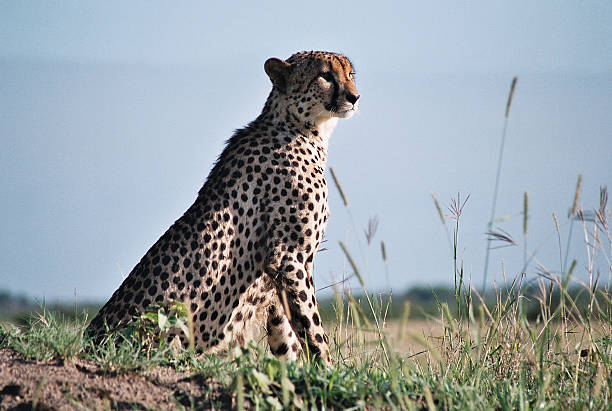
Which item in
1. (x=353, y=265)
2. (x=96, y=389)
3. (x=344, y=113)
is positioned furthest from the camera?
(x=344, y=113)

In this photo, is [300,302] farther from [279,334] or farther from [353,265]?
[353,265]

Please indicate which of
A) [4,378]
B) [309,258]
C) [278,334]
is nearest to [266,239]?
[309,258]

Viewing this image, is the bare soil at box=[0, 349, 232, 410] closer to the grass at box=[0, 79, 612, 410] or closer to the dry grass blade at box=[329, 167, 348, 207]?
the grass at box=[0, 79, 612, 410]

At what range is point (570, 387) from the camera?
3080 mm

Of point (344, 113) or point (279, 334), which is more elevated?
point (344, 113)

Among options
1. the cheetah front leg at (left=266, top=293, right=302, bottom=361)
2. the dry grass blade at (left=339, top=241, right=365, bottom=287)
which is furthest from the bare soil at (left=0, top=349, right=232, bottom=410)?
the cheetah front leg at (left=266, top=293, right=302, bottom=361)

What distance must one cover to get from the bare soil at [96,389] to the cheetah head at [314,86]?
179cm

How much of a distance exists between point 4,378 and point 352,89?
2.32 metres

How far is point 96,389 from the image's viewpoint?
2574 millimetres

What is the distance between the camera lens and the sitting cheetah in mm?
3428

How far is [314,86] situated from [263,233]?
0.90m

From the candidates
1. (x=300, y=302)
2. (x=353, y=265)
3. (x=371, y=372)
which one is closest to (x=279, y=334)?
(x=300, y=302)

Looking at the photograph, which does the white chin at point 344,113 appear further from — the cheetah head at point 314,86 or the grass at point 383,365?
the grass at point 383,365

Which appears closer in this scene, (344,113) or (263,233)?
(263,233)
